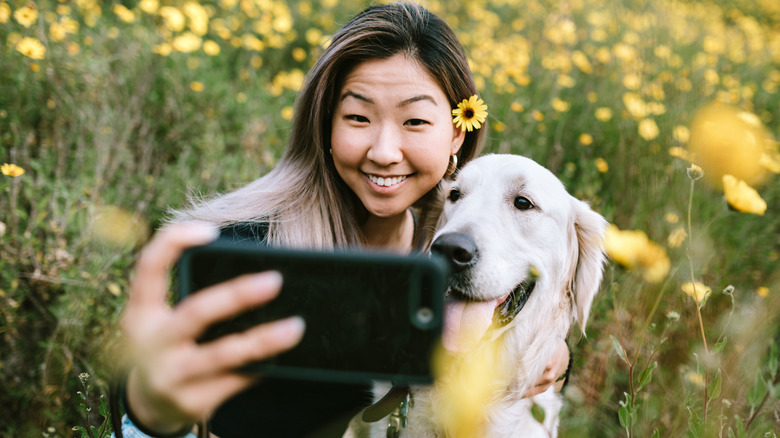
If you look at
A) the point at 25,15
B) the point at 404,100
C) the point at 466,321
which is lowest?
the point at 466,321

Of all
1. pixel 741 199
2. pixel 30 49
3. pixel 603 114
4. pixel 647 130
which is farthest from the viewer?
pixel 603 114

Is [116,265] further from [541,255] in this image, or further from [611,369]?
[611,369]

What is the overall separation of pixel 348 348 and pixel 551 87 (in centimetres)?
382

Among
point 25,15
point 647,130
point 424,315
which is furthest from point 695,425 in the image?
point 25,15

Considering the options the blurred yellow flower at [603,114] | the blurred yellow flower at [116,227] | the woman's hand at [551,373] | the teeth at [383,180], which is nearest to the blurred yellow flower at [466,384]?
the woman's hand at [551,373]

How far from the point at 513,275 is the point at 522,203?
0.31 meters

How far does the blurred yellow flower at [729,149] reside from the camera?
119 inches

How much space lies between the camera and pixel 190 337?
71cm

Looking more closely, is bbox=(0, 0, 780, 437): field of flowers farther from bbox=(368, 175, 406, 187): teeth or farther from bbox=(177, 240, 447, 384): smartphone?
bbox=(368, 175, 406, 187): teeth

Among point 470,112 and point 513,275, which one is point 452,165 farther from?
point 513,275

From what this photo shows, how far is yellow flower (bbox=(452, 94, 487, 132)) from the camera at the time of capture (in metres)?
1.94

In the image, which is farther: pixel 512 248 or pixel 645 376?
pixel 512 248

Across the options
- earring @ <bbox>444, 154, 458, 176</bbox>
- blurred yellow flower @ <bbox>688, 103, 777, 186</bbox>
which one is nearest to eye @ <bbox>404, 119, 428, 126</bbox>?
earring @ <bbox>444, 154, 458, 176</bbox>

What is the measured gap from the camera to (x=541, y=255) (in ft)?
6.07
